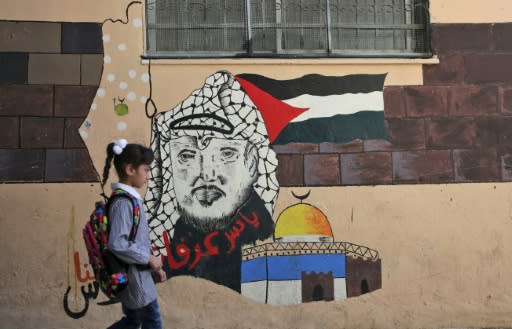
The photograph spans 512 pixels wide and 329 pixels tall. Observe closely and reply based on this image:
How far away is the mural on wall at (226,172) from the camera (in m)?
5.55

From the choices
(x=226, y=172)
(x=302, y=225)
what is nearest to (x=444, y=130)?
(x=302, y=225)

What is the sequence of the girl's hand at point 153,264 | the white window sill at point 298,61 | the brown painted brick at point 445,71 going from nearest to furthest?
the girl's hand at point 153,264 → the white window sill at point 298,61 → the brown painted brick at point 445,71

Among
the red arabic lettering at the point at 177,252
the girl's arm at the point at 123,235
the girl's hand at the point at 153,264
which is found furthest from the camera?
the red arabic lettering at the point at 177,252

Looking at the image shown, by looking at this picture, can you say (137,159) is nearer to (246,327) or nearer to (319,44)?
(246,327)

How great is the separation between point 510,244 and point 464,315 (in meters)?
0.75

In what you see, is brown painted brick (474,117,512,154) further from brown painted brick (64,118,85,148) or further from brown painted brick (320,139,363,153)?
brown painted brick (64,118,85,148)

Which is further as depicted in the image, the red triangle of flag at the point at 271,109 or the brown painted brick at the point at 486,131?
the brown painted brick at the point at 486,131

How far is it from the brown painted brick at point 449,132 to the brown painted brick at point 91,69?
2.92m

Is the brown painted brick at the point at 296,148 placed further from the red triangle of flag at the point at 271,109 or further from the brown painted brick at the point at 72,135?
the brown painted brick at the point at 72,135

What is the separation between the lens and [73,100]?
18.2ft

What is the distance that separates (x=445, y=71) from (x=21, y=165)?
379 centimetres

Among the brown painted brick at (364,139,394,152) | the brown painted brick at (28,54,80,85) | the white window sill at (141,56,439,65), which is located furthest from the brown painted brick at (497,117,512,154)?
the brown painted brick at (28,54,80,85)

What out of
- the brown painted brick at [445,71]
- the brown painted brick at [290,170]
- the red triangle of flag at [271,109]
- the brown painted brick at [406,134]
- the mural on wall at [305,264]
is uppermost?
the brown painted brick at [445,71]

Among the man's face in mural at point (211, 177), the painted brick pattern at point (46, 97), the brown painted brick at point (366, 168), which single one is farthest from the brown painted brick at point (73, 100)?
the brown painted brick at point (366, 168)
